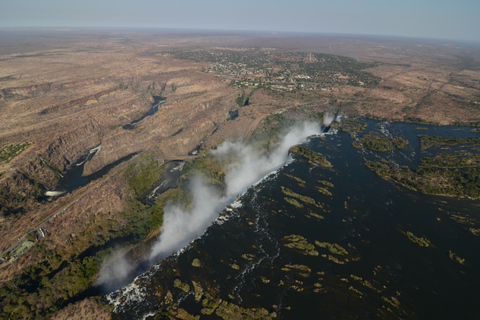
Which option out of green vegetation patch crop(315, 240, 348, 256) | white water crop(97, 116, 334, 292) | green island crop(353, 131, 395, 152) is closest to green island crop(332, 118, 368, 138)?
green island crop(353, 131, 395, 152)

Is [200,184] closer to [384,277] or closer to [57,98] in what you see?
[384,277]

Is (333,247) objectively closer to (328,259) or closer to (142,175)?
(328,259)

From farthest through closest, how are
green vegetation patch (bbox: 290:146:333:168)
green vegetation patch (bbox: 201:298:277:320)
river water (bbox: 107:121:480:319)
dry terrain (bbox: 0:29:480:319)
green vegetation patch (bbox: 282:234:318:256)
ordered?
green vegetation patch (bbox: 290:146:333:168), dry terrain (bbox: 0:29:480:319), green vegetation patch (bbox: 282:234:318:256), river water (bbox: 107:121:480:319), green vegetation patch (bbox: 201:298:277:320)

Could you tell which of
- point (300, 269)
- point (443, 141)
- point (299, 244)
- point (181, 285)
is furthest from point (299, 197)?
point (443, 141)

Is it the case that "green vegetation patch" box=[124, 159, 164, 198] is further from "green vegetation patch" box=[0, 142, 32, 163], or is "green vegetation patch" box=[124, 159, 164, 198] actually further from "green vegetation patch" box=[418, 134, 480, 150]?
"green vegetation patch" box=[418, 134, 480, 150]

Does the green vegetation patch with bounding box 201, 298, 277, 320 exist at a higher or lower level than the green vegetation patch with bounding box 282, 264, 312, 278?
lower

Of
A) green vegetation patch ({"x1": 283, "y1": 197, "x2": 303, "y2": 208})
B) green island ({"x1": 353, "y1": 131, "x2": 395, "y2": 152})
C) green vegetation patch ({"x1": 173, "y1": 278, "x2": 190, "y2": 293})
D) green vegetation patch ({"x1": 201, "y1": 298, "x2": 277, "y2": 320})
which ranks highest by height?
green island ({"x1": 353, "y1": 131, "x2": 395, "y2": 152})

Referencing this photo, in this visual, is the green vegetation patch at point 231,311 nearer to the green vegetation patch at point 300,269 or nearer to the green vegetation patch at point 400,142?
the green vegetation patch at point 300,269
